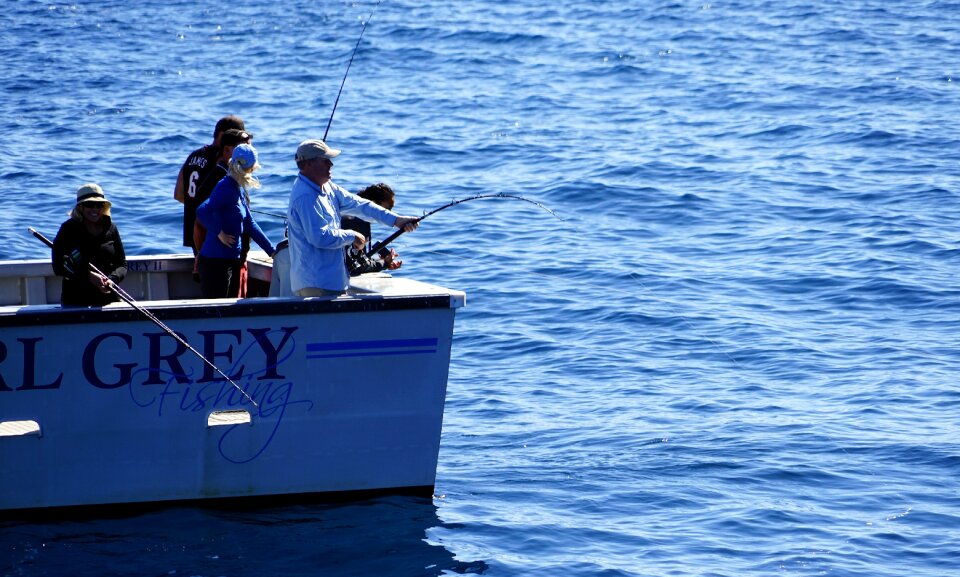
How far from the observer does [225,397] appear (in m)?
6.91

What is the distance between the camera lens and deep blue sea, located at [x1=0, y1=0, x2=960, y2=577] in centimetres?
720

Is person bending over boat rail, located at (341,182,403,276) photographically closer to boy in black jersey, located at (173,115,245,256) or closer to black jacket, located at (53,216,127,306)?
boy in black jersey, located at (173,115,245,256)

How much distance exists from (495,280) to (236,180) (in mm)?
5610

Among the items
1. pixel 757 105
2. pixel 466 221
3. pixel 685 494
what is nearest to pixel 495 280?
pixel 466 221

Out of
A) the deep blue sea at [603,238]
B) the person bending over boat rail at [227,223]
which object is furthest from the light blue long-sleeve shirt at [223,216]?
the deep blue sea at [603,238]

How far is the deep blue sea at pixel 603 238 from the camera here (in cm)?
720

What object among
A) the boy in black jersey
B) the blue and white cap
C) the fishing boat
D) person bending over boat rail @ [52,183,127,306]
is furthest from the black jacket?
the boy in black jersey

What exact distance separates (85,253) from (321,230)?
3.67 feet

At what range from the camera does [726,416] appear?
930 centimetres

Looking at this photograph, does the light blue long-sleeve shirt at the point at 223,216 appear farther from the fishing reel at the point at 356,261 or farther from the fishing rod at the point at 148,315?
the fishing rod at the point at 148,315

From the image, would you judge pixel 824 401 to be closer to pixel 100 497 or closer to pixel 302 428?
pixel 302 428

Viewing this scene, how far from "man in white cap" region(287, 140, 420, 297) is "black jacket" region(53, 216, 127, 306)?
90 centimetres

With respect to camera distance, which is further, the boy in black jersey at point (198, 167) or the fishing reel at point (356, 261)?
the boy in black jersey at point (198, 167)

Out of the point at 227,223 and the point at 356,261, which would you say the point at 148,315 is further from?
the point at 356,261
